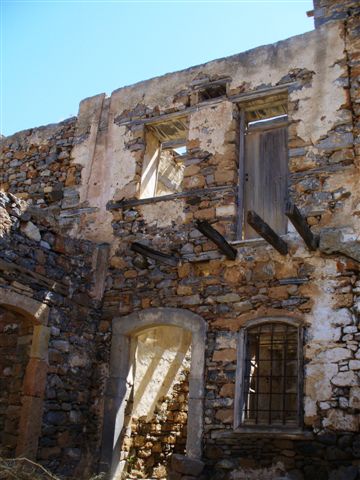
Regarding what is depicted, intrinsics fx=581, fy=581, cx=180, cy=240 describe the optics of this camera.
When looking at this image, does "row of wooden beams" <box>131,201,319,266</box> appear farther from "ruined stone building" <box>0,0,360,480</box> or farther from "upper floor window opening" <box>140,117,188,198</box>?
"upper floor window opening" <box>140,117,188,198</box>

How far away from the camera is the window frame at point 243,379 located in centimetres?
649

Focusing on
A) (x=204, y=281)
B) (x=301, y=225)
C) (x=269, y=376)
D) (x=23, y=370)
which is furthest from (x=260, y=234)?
(x=23, y=370)

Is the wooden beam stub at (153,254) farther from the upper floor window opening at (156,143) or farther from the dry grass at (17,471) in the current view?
the dry grass at (17,471)

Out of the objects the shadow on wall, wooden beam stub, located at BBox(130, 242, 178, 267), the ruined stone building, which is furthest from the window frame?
the shadow on wall

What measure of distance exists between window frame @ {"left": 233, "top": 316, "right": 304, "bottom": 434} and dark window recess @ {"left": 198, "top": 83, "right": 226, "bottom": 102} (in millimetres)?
3552

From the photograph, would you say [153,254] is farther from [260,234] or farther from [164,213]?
[260,234]

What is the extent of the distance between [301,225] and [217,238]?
106 centimetres

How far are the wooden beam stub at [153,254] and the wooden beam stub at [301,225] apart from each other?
1.86m

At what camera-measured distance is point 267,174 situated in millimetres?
8031

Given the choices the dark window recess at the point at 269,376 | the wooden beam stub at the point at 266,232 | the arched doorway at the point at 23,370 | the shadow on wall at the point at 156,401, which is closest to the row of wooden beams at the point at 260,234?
the wooden beam stub at the point at 266,232

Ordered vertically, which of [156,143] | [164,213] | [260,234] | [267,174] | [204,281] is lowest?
[204,281]

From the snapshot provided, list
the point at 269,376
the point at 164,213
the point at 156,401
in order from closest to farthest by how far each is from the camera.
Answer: the point at 269,376, the point at 164,213, the point at 156,401

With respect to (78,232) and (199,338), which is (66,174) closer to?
(78,232)

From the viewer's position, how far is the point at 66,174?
948cm
